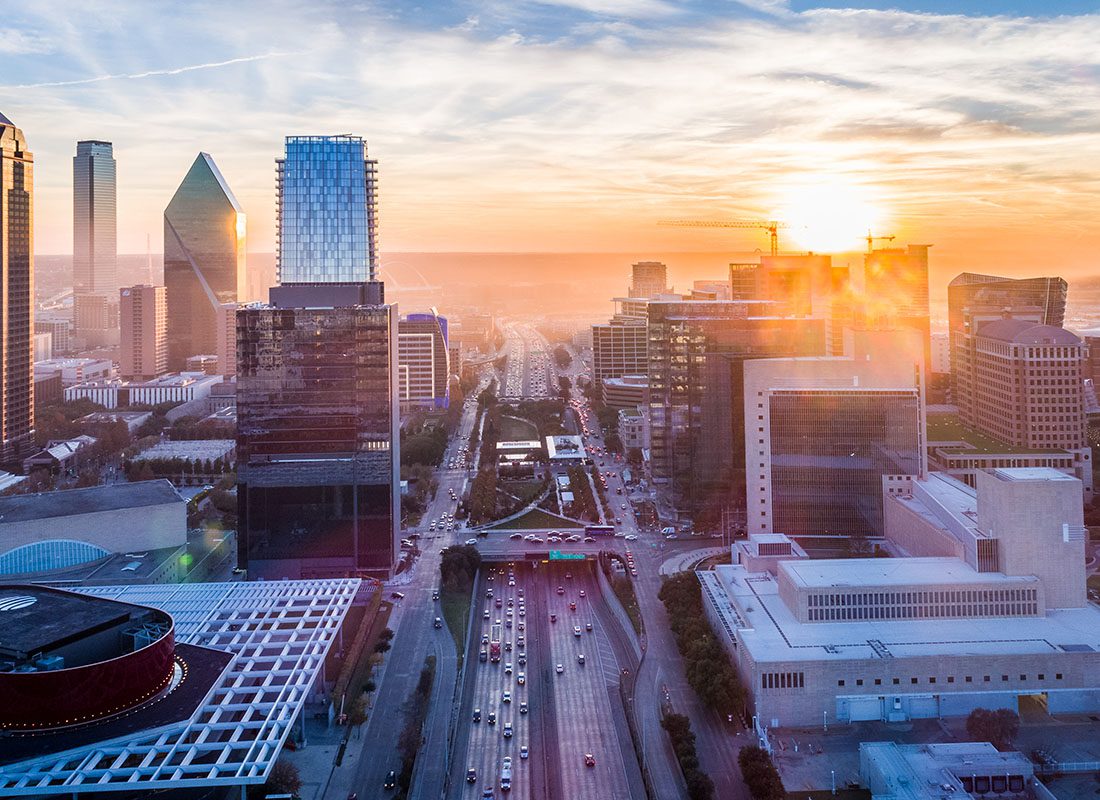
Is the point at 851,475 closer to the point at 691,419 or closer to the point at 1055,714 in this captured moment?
the point at 691,419

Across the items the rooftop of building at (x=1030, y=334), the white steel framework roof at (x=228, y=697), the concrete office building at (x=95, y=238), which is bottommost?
the white steel framework roof at (x=228, y=697)

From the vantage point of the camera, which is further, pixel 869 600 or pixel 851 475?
pixel 851 475

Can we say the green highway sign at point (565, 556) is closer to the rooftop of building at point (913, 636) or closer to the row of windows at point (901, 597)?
the rooftop of building at point (913, 636)

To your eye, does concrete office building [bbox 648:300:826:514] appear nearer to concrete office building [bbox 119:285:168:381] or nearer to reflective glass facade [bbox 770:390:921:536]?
reflective glass facade [bbox 770:390:921:536]

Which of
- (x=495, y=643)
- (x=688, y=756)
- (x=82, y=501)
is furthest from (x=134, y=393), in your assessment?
(x=688, y=756)

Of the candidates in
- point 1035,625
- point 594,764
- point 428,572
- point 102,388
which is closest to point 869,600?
point 1035,625

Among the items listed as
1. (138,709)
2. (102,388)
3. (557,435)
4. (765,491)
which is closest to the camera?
(138,709)

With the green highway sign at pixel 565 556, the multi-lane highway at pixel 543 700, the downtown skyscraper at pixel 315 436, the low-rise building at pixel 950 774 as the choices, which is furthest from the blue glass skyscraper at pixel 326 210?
the low-rise building at pixel 950 774
